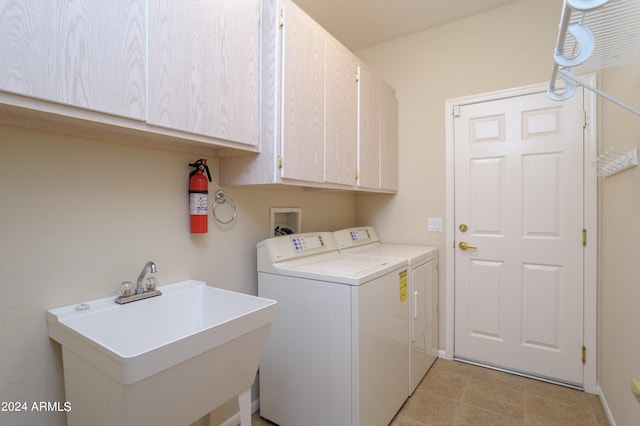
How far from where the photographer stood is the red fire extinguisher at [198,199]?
1.56 meters

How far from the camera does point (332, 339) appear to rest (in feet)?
5.23

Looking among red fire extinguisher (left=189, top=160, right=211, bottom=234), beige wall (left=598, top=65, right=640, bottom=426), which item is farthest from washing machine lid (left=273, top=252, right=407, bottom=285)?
beige wall (left=598, top=65, right=640, bottom=426)

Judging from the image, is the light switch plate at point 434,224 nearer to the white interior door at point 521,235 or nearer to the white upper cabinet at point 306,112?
the white interior door at point 521,235

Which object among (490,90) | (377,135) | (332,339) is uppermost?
(490,90)

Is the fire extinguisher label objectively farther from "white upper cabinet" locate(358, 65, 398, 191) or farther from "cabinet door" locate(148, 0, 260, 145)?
"white upper cabinet" locate(358, 65, 398, 191)

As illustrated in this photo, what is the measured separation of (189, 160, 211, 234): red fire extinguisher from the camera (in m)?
1.56

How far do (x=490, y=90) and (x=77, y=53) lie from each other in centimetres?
264

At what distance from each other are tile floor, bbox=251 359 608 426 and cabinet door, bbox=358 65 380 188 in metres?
1.51

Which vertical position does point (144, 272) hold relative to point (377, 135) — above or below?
below

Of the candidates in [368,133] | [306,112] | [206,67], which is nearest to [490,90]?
[368,133]

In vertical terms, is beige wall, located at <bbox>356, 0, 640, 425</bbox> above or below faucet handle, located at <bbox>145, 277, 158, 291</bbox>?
above

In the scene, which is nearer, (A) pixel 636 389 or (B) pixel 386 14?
(A) pixel 636 389

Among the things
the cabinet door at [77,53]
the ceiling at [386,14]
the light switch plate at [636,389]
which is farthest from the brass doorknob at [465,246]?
the cabinet door at [77,53]

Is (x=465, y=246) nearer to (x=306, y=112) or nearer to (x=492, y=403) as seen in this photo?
(x=492, y=403)
